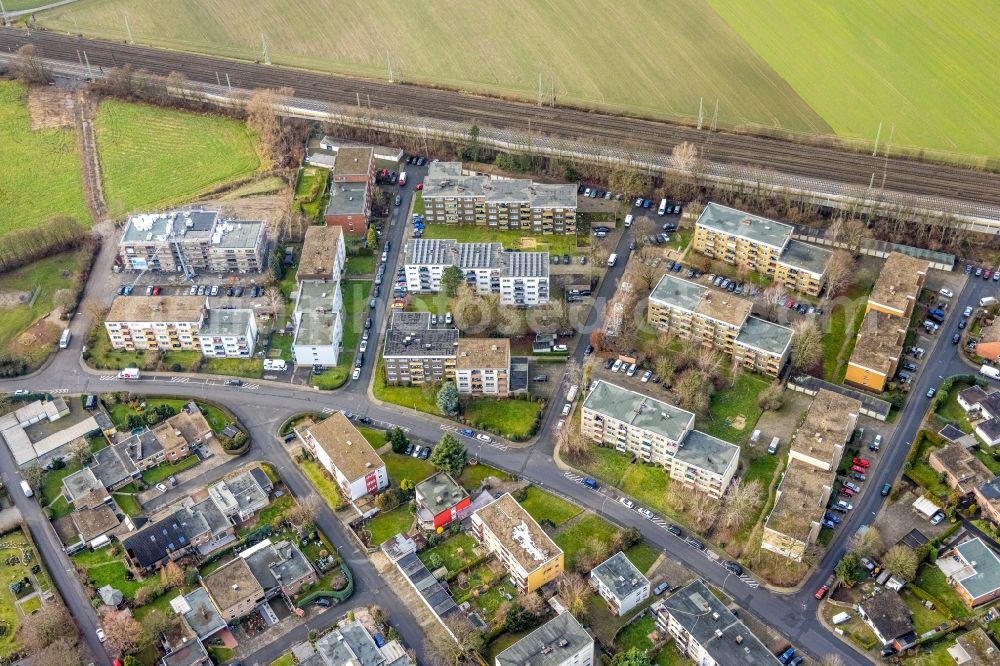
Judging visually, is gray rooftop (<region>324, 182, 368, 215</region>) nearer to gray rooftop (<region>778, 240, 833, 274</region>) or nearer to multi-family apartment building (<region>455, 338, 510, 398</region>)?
multi-family apartment building (<region>455, 338, 510, 398</region>)

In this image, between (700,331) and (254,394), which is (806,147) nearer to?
(700,331)

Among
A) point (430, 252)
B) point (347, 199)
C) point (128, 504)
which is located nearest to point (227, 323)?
point (128, 504)

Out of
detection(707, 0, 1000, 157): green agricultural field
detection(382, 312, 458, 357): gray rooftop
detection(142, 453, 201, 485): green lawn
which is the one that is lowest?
detection(142, 453, 201, 485): green lawn

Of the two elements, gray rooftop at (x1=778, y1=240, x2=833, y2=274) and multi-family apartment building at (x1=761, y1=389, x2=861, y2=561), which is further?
gray rooftop at (x1=778, y1=240, x2=833, y2=274)

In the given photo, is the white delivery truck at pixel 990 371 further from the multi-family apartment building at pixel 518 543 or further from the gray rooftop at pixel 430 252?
the gray rooftop at pixel 430 252

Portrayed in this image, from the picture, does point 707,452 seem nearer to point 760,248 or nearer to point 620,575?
point 620,575

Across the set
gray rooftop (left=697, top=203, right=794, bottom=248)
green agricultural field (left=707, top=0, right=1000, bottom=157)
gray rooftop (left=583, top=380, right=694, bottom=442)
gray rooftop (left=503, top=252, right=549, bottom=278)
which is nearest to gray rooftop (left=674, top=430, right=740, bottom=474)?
Answer: gray rooftop (left=583, top=380, right=694, bottom=442)
